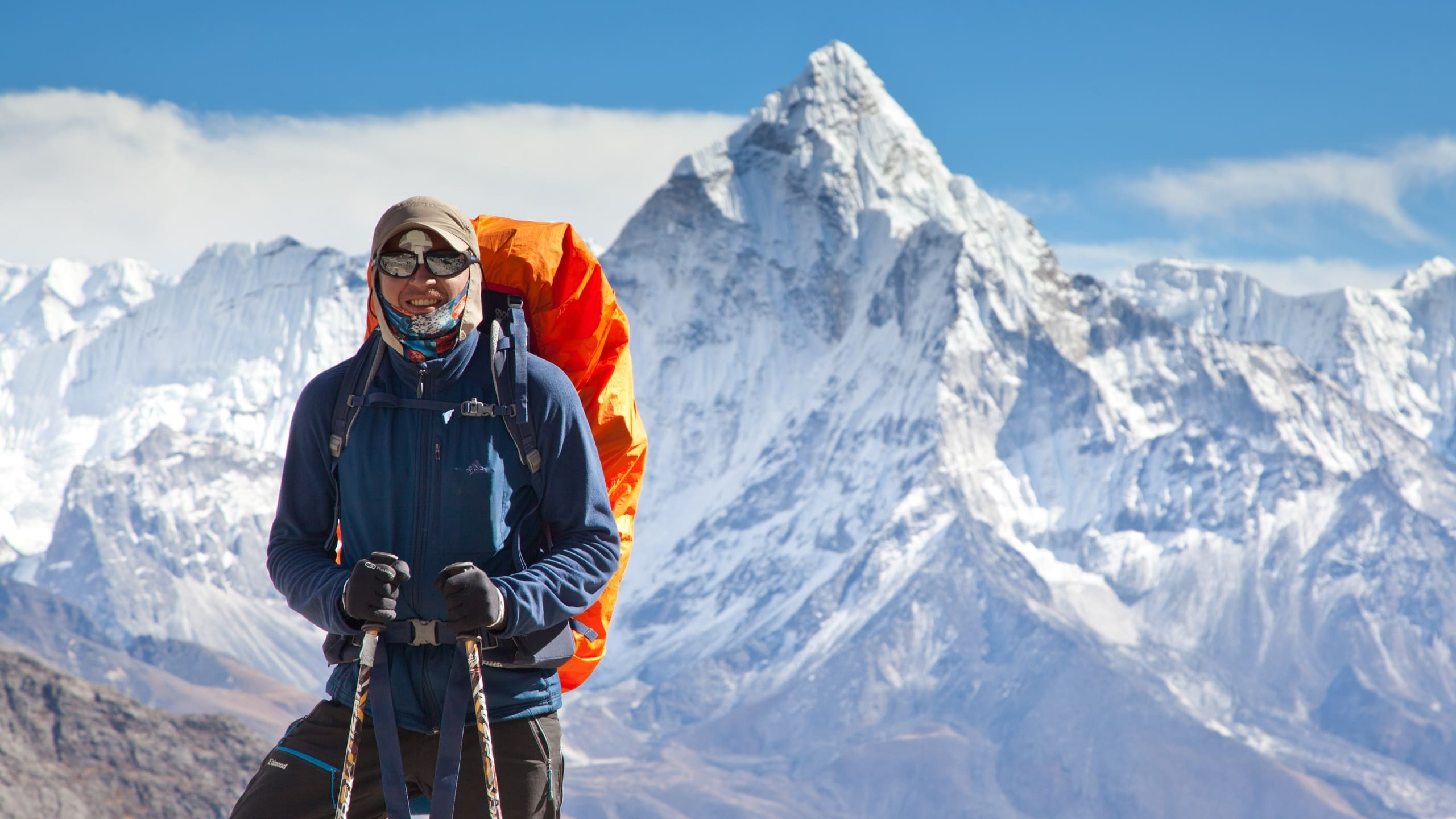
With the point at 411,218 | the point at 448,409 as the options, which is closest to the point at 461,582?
the point at 448,409

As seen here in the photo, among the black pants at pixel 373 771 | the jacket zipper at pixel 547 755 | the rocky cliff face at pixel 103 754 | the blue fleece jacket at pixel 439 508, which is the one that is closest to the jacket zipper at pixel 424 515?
the blue fleece jacket at pixel 439 508

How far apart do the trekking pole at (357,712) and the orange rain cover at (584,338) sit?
1.16 meters

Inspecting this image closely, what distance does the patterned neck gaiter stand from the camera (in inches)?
337

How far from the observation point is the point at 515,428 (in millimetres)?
8562

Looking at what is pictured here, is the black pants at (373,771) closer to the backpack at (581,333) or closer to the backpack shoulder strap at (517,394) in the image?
the backpack at (581,333)

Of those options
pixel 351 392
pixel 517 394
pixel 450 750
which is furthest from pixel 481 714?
pixel 351 392

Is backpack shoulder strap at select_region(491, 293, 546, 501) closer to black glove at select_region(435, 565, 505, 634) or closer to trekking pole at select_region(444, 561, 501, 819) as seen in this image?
trekking pole at select_region(444, 561, 501, 819)

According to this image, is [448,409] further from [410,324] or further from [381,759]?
[381,759]

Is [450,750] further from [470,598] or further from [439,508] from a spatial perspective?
[439,508]

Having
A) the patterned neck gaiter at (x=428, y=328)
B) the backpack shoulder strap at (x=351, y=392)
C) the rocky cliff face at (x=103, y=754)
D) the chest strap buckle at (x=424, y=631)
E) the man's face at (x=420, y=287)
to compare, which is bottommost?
the chest strap buckle at (x=424, y=631)

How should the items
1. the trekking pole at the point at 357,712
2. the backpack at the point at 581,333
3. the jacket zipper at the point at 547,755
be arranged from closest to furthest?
1. the trekking pole at the point at 357,712
2. the jacket zipper at the point at 547,755
3. the backpack at the point at 581,333

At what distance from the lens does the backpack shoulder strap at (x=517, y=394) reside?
858 centimetres

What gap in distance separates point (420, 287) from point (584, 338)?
107 centimetres

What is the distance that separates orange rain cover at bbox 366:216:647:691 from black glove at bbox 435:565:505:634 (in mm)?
1177
